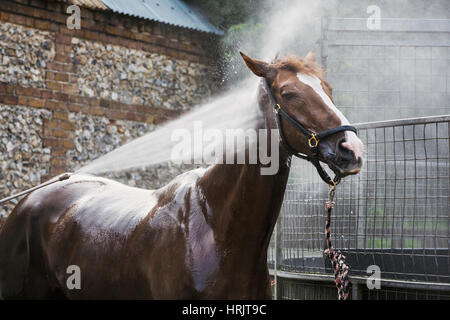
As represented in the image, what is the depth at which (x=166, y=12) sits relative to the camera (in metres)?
11.4

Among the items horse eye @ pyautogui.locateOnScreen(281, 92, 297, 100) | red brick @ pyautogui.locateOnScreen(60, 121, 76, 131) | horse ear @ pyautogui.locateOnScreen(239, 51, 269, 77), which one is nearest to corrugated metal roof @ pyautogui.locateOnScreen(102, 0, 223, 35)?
red brick @ pyautogui.locateOnScreen(60, 121, 76, 131)

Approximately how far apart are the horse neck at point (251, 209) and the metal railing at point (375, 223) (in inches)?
43.1

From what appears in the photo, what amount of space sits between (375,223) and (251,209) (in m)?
1.52

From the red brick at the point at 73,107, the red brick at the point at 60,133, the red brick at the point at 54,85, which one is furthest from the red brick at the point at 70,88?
the red brick at the point at 60,133

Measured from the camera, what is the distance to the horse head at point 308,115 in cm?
249

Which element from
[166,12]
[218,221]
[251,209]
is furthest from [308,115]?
[166,12]

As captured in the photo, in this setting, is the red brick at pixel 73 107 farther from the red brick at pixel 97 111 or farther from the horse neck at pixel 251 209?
the horse neck at pixel 251 209

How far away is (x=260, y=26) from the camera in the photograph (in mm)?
10062

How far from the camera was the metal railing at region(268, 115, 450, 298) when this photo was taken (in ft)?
12.1

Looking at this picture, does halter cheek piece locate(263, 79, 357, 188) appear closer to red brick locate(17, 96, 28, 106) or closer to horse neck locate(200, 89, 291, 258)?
horse neck locate(200, 89, 291, 258)

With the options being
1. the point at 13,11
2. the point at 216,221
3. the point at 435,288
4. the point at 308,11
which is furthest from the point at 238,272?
the point at 13,11

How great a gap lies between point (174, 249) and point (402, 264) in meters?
1.62

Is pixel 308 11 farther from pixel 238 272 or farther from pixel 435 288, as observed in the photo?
pixel 238 272

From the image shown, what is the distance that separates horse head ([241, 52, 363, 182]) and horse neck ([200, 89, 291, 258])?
9 centimetres
